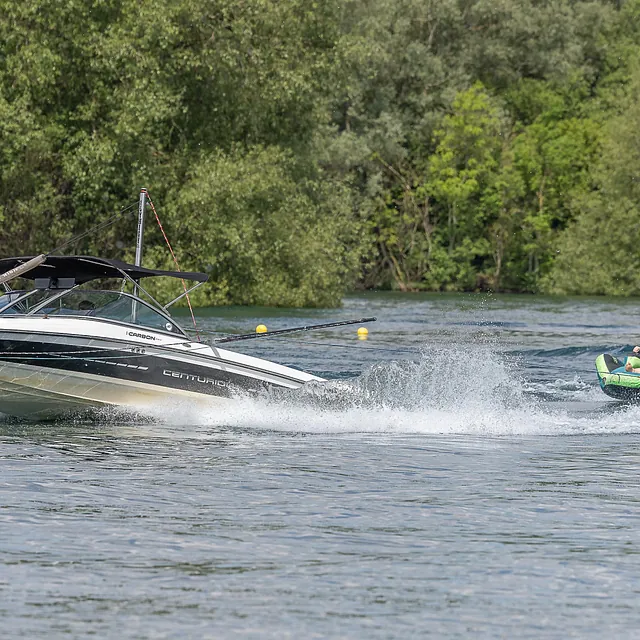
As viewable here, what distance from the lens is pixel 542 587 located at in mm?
10188

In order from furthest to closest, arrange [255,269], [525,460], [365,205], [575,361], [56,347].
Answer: [365,205] < [255,269] < [575,361] < [56,347] < [525,460]

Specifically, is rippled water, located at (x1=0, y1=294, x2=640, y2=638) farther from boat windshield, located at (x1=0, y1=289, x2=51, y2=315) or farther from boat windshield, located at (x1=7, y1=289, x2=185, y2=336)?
boat windshield, located at (x1=0, y1=289, x2=51, y2=315)

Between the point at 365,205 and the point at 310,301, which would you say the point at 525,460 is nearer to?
the point at 310,301

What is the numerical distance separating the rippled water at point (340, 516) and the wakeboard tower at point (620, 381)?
57cm

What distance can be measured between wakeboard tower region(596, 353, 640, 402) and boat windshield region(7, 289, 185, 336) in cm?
833

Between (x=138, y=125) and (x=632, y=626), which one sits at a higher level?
(x=138, y=125)

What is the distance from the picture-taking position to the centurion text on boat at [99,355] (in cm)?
1867

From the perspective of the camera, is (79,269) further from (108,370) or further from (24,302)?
(108,370)

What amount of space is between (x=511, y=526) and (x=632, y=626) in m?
3.20

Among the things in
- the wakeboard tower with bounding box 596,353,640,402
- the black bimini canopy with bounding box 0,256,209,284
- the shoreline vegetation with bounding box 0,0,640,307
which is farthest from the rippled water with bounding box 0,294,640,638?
the shoreline vegetation with bounding box 0,0,640,307

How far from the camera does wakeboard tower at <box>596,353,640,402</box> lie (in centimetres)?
2362

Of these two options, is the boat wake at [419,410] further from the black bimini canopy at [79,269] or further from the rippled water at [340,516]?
the black bimini canopy at [79,269]

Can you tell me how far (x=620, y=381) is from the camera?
77.8 feet

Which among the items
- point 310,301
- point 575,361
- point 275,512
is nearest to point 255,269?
point 310,301
